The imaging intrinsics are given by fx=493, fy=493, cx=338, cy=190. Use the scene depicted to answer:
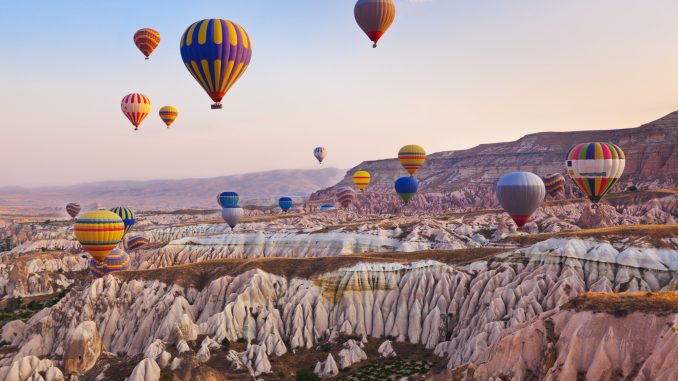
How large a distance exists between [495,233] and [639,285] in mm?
44610

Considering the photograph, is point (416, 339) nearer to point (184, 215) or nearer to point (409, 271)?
point (409, 271)

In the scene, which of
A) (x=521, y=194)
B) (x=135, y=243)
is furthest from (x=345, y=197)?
(x=521, y=194)

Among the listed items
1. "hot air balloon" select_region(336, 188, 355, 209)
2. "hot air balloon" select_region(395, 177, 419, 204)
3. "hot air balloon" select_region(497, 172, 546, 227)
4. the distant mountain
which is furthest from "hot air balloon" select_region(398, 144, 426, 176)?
the distant mountain

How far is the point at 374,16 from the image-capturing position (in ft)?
220

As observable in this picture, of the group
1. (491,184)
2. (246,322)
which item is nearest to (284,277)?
(246,322)

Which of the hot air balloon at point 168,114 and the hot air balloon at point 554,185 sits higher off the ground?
the hot air balloon at point 168,114

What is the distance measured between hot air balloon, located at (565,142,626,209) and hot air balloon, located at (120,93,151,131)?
7379cm

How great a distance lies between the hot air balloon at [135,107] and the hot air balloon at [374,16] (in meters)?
45.4

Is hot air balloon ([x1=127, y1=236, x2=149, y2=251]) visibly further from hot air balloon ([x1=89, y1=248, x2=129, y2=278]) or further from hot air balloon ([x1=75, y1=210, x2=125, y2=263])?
hot air balloon ([x1=75, y1=210, x2=125, y2=263])

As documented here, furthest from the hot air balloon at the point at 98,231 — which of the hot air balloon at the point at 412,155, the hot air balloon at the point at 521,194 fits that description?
the hot air balloon at the point at 412,155

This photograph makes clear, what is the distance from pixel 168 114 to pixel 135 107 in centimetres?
1568

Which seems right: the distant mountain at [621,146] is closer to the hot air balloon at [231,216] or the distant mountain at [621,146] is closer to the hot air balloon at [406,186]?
the hot air balloon at [406,186]

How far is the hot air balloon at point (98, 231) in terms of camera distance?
63.3 meters

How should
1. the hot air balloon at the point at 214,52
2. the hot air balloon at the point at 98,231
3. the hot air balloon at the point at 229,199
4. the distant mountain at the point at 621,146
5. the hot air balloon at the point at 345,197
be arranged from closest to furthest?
1. the hot air balloon at the point at 214,52
2. the hot air balloon at the point at 98,231
3. the hot air balloon at the point at 229,199
4. the distant mountain at the point at 621,146
5. the hot air balloon at the point at 345,197
